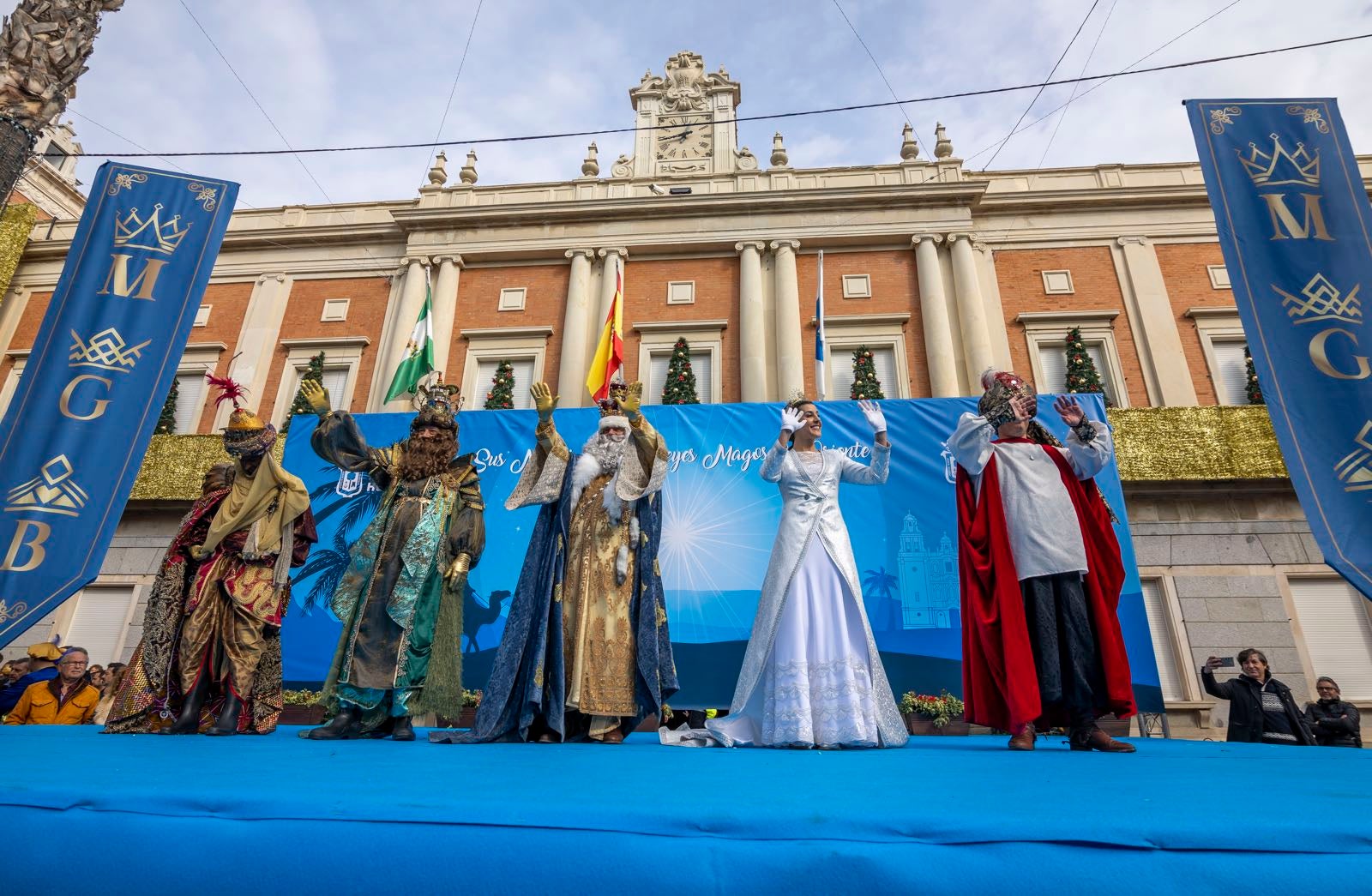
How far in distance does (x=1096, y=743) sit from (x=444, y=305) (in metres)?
15.1

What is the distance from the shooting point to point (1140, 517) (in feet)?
36.1

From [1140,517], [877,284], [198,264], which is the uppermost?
[877,284]

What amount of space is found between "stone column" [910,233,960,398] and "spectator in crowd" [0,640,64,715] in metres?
13.7

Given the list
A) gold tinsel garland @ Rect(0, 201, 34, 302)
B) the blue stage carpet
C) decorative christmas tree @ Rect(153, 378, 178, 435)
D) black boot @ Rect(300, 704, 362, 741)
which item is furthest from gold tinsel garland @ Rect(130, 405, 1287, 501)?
gold tinsel garland @ Rect(0, 201, 34, 302)

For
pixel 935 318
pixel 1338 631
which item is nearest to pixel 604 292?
pixel 935 318

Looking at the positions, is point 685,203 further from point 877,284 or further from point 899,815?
point 899,815

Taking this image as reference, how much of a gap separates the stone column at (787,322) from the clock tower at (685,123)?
10.3ft

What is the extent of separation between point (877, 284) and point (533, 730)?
13.4 meters

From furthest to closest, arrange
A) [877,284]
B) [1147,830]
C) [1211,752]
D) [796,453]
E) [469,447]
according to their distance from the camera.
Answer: [877,284], [469,447], [796,453], [1211,752], [1147,830]

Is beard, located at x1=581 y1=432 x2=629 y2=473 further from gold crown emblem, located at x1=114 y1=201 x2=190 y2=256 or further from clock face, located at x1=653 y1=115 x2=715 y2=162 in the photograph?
clock face, located at x1=653 y1=115 x2=715 y2=162

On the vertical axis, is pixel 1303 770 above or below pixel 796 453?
below

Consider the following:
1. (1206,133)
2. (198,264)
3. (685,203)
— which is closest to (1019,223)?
(685,203)

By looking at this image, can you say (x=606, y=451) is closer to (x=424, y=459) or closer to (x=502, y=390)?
→ (x=424, y=459)

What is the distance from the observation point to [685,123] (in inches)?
690
